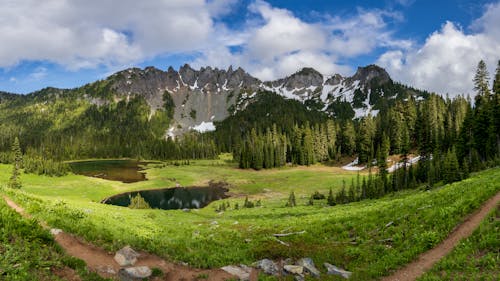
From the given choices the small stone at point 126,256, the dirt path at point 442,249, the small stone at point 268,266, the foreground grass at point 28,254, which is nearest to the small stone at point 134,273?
the small stone at point 126,256

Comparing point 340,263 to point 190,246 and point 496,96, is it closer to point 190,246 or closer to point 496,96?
point 190,246

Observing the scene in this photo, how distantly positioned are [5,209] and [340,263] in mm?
17190

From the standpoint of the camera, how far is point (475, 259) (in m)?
12.8

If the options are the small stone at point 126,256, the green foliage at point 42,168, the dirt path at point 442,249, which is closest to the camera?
the dirt path at point 442,249

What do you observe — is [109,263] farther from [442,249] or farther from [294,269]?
[442,249]

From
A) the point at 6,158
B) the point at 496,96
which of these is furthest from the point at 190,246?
the point at 6,158

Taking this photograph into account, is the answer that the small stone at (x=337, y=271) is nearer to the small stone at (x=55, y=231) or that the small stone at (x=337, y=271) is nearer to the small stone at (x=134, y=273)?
the small stone at (x=134, y=273)

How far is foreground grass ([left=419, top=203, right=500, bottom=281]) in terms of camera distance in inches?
466

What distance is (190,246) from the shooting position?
18734 millimetres

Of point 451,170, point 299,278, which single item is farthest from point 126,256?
point 451,170

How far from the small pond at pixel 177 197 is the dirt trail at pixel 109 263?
66.3 metres

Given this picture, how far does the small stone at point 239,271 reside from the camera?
14623 mm

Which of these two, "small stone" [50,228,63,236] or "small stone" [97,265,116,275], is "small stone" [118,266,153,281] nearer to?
"small stone" [97,265,116,275]

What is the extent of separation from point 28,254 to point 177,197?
85.0m
